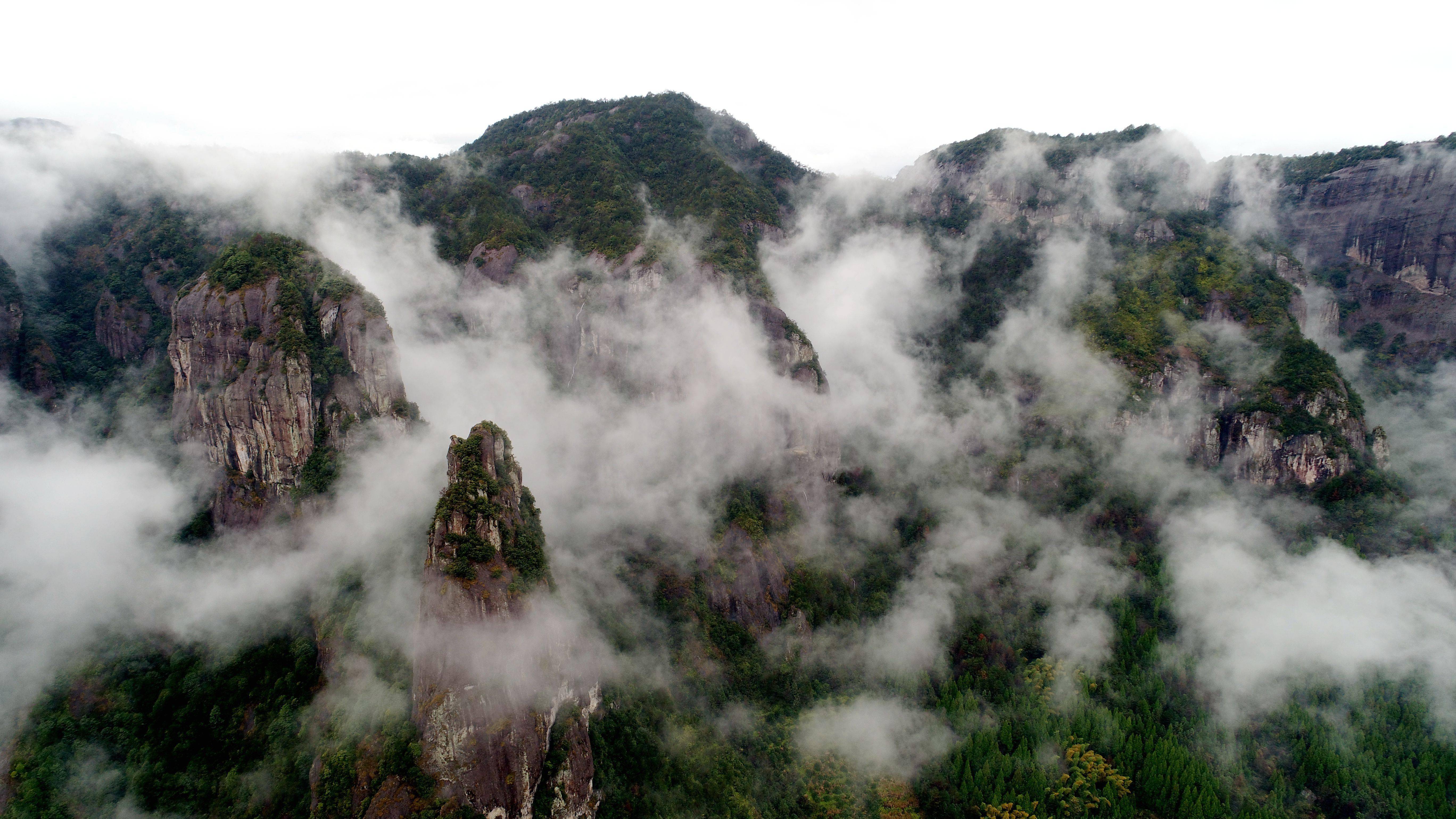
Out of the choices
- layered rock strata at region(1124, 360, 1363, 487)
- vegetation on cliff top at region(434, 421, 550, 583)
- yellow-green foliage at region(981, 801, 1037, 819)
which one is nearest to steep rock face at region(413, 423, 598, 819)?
vegetation on cliff top at region(434, 421, 550, 583)

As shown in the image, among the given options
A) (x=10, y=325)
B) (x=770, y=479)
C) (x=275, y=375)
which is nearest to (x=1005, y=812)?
(x=770, y=479)

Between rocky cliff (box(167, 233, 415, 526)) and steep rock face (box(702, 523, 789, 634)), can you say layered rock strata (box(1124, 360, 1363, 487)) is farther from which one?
rocky cliff (box(167, 233, 415, 526))

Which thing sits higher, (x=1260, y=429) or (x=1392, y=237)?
(x=1392, y=237)

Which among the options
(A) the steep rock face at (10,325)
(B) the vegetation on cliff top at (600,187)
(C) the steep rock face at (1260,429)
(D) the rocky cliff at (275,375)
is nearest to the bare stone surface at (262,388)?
(D) the rocky cliff at (275,375)

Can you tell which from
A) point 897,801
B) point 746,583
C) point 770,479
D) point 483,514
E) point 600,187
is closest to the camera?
point 483,514

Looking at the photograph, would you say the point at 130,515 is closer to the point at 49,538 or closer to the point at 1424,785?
the point at 49,538

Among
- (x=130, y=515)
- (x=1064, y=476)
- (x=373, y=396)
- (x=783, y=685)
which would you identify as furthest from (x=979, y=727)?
(x=130, y=515)

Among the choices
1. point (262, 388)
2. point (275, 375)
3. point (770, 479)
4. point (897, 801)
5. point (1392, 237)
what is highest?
point (1392, 237)

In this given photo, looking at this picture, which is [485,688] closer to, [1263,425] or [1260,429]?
[1260,429]
